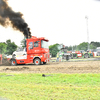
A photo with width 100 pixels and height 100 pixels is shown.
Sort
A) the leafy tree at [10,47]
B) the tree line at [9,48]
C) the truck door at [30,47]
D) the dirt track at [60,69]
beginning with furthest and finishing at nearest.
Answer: the leafy tree at [10,47] → the tree line at [9,48] → the truck door at [30,47] → the dirt track at [60,69]

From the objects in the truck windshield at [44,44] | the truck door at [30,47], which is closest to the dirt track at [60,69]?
the truck door at [30,47]

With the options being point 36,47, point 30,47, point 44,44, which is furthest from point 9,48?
point 36,47

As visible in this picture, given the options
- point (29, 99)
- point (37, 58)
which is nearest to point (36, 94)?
point (29, 99)

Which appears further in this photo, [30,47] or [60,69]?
[30,47]

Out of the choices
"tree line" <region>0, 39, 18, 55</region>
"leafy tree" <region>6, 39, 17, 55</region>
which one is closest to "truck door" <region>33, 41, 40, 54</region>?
"tree line" <region>0, 39, 18, 55</region>

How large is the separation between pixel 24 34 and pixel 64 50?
14.2 m

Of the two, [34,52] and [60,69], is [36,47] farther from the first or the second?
[60,69]

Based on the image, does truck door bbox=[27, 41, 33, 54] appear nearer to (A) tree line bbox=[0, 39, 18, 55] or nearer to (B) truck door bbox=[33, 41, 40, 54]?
(B) truck door bbox=[33, 41, 40, 54]

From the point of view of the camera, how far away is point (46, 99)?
4.61m

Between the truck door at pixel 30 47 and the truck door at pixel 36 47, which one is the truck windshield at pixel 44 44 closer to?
the truck door at pixel 36 47

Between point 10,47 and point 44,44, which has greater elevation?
point 10,47

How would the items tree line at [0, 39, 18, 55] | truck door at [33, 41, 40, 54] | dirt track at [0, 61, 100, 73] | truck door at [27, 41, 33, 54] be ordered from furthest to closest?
tree line at [0, 39, 18, 55], truck door at [27, 41, 33, 54], truck door at [33, 41, 40, 54], dirt track at [0, 61, 100, 73]

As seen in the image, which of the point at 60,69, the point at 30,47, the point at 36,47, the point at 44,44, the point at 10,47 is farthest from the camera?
the point at 10,47

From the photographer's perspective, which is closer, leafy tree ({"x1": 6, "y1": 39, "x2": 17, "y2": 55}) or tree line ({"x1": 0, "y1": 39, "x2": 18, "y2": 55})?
tree line ({"x1": 0, "y1": 39, "x2": 18, "y2": 55})
